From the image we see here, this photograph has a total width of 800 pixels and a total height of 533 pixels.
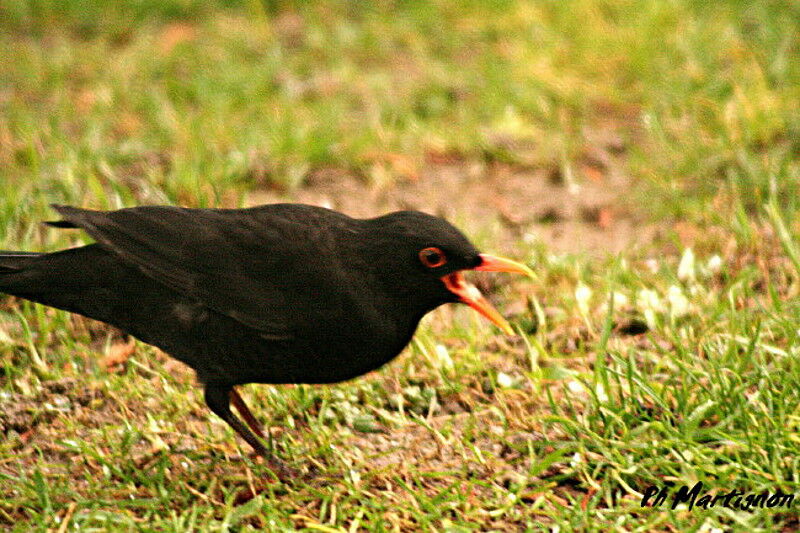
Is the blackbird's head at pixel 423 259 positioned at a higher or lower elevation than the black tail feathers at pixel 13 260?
lower

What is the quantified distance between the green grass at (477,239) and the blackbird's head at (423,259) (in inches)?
25.0

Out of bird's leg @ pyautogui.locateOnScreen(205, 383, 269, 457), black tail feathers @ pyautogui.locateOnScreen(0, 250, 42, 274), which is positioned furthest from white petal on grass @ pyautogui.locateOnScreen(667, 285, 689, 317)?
black tail feathers @ pyautogui.locateOnScreen(0, 250, 42, 274)

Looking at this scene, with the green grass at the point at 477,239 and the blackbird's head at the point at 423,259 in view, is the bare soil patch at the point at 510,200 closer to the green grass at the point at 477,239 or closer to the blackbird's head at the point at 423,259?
the green grass at the point at 477,239

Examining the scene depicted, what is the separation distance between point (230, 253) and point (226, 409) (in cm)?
55

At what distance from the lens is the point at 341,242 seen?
385cm

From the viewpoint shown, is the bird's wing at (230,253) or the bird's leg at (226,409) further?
the bird's leg at (226,409)

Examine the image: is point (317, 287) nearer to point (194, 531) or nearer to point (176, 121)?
point (194, 531)

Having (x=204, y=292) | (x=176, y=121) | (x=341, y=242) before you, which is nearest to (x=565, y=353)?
(x=341, y=242)

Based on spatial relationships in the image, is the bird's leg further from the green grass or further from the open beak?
the open beak

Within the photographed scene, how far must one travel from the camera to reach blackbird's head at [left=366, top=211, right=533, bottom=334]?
3.73m

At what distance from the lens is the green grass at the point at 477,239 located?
12.5ft

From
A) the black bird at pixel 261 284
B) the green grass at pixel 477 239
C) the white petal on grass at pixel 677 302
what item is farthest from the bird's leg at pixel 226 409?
the white petal on grass at pixel 677 302

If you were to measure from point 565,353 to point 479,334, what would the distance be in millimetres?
381

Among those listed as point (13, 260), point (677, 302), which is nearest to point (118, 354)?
point (13, 260)
